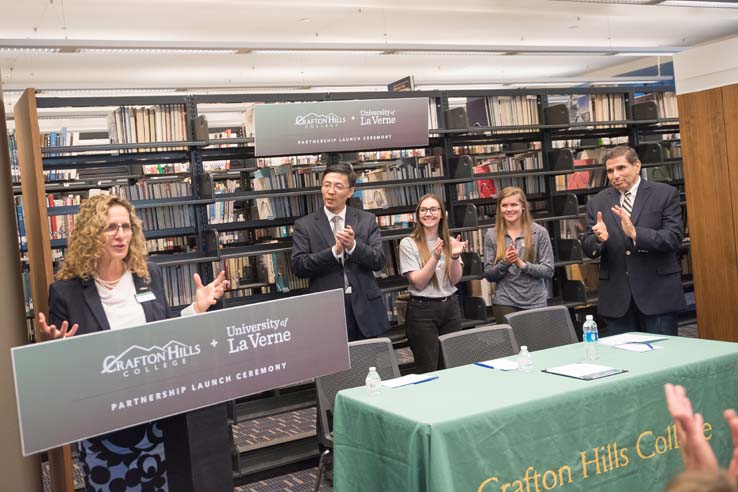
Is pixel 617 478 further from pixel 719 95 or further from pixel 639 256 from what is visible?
pixel 719 95

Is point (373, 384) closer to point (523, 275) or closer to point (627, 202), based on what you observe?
point (523, 275)

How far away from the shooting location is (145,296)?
9.95ft

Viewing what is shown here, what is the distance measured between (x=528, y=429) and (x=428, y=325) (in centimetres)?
190

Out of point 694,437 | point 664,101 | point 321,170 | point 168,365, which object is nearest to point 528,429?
point 694,437

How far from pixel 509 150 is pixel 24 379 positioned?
5663 millimetres

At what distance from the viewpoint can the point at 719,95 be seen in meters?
5.42

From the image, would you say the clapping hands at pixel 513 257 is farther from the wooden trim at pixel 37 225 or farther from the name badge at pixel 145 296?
the wooden trim at pixel 37 225

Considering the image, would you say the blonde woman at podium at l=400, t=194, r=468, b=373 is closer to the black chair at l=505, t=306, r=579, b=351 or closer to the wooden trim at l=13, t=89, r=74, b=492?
the black chair at l=505, t=306, r=579, b=351

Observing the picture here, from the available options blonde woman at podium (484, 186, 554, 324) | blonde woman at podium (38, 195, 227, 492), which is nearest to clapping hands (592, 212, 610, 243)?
blonde woman at podium (484, 186, 554, 324)

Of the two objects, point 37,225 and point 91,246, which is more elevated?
point 37,225

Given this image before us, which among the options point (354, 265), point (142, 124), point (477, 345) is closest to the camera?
point (477, 345)

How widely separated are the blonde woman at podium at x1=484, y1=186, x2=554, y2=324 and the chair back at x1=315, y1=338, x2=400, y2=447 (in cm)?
141

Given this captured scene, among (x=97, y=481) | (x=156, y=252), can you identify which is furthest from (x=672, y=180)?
(x=97, y=481)

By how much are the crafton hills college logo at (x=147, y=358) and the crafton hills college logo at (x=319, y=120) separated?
110 inches
